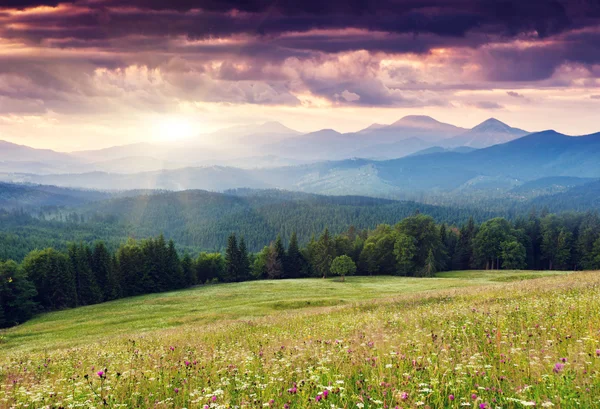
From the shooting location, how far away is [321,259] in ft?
295

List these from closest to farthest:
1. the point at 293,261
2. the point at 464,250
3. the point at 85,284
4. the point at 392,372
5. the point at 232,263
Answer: the point at 392,372, the point at 85,284, the point at 232,263, the point at 293,261, the point at 464,250

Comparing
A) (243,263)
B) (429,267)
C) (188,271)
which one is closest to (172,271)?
(188,271)

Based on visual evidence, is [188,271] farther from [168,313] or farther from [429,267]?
[429,267]

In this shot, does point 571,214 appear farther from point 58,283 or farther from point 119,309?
point 58,283

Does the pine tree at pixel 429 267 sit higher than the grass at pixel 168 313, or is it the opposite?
the grass at pixel 168 313

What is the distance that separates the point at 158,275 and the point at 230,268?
60.8 ft

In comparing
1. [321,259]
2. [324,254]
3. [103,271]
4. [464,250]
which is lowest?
[464,250]

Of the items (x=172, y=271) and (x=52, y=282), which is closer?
(x=52, y=282)

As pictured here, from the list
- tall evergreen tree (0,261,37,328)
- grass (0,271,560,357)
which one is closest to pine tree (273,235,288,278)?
grass (0,271,560,357)

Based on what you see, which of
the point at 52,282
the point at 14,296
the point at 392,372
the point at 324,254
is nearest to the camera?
the point at 392,372

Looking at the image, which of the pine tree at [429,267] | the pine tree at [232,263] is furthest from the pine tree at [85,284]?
the pine tree at [429,267]

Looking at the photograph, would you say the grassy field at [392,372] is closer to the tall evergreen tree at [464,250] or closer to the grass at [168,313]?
the grass at [168,313]

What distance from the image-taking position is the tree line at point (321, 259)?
7212 centimetres

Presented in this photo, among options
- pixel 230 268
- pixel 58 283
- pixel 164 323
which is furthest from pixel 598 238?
pixel 58 283
